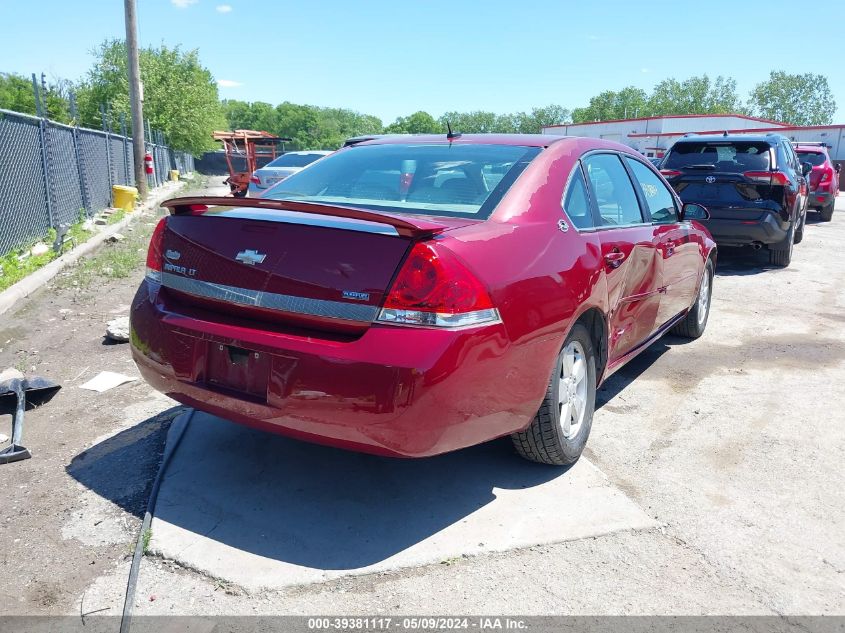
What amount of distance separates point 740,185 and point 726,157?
0.42 metres

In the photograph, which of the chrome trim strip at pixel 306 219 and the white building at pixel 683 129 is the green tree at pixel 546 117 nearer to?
the white building at pixel 683 129

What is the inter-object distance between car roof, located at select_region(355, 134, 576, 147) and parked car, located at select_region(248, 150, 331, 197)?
9.33 meters

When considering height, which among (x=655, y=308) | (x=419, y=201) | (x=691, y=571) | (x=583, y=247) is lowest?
(x=691, y=571)

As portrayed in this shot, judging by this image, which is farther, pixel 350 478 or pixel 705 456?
pixel 705 456

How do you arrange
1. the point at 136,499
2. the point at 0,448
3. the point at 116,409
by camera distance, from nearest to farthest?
the point at 136,499
the point at 0,448
the point at 116,409

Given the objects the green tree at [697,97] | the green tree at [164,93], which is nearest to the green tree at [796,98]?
the green tree at [697,97]

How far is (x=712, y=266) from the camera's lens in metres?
6.36

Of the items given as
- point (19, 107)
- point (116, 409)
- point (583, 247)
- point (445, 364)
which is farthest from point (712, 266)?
point (19, 107)

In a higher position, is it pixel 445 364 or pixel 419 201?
pixel 419 201

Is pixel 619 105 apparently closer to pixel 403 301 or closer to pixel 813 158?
pixel 813 158

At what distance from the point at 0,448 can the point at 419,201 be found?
2.56 m

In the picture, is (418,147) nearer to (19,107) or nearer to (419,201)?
(419,201)

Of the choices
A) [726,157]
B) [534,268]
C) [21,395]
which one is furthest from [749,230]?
[21,395]

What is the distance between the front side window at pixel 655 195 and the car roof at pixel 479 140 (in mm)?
965
